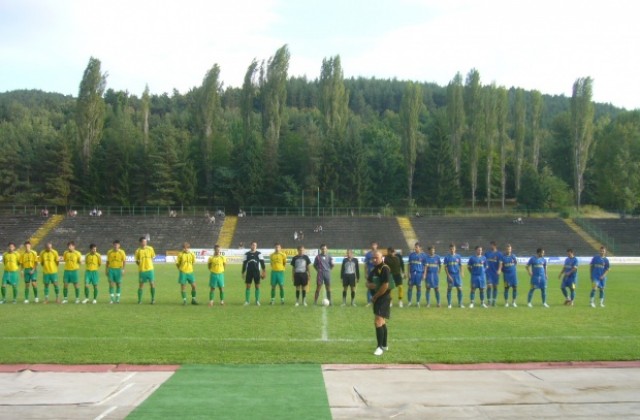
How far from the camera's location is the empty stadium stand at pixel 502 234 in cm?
5167

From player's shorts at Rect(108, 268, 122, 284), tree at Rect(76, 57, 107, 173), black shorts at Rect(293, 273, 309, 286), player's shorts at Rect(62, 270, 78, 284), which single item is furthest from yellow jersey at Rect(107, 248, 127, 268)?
tree at Rect(76, 57, 107, 173)

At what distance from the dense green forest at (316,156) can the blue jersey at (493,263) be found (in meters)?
50.1

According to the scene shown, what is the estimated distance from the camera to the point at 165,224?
57.9 meters

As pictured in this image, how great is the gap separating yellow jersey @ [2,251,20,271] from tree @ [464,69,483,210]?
193ft

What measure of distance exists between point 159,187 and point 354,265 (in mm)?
52770

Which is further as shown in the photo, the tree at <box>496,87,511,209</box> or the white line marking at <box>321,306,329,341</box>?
the tree at <box>496,87,511,209</box>

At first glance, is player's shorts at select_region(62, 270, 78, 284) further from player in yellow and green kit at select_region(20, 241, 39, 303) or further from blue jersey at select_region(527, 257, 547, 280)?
blue jersey at select_region(527, 257, 547, 280)

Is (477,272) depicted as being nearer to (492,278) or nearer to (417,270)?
(492,278)

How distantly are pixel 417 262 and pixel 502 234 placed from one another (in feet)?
128

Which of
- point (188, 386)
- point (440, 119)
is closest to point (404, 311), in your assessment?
point (188, 386)

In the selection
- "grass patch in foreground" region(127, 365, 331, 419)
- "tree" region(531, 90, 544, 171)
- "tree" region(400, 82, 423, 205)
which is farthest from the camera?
"tree" region(531, 90, 544, 171)

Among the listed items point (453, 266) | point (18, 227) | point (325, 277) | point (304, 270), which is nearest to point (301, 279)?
point (304, 270)

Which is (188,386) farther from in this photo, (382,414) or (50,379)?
(382,414)

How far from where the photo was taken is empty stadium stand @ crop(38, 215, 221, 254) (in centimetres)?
5281
